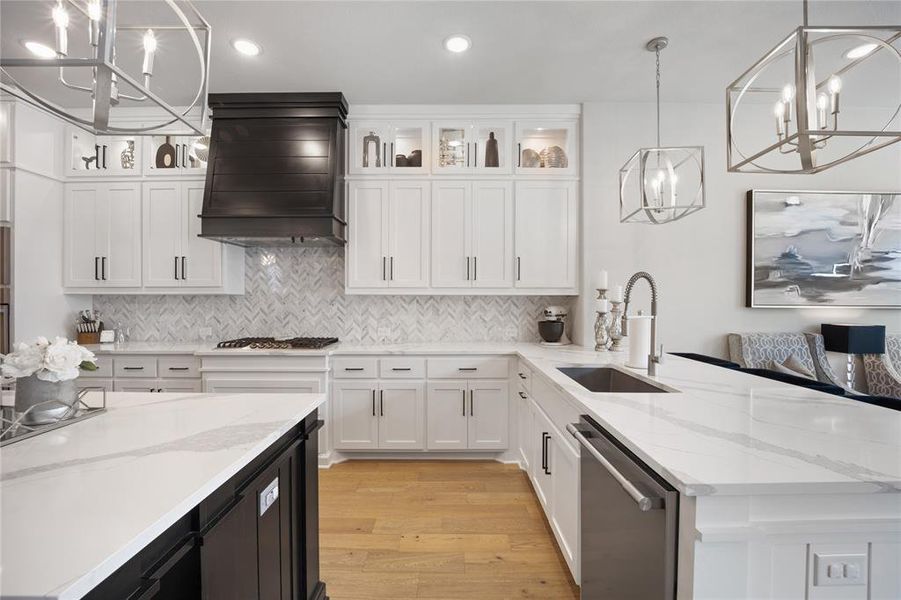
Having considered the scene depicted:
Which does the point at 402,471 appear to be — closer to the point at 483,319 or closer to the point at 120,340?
the point at 483,319

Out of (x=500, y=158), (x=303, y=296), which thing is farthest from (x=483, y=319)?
(x=303, y=296)

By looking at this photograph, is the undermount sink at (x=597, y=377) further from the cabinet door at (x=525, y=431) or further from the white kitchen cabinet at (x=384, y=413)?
the white kitchen cabinet at (x=384, y=413)

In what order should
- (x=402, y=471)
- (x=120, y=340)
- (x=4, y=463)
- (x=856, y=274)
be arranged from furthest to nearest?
(x=120, y=340)
(x=856, y=274)
(x=402, y=471)
(x=4, y=463)

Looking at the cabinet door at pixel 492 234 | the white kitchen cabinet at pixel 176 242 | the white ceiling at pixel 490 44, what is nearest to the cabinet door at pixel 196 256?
the white kitchen cabinet at pixel 176 242

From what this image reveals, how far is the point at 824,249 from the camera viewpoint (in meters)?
3.41

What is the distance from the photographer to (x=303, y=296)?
3.86 meters

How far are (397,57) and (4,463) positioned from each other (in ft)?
9.33

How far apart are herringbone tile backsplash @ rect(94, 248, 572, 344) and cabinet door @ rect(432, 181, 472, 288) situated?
1.21 feet

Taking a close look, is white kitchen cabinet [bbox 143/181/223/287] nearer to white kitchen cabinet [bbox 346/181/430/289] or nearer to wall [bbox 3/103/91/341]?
wall [bbox 3/103/91/341]

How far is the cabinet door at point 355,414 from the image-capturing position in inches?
130

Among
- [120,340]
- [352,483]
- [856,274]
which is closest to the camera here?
[352,483]

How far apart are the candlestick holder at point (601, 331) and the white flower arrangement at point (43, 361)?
9.85 ft

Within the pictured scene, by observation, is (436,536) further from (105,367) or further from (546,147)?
(546,147)

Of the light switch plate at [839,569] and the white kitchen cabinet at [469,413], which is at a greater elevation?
the light switch plate at [839,569]
